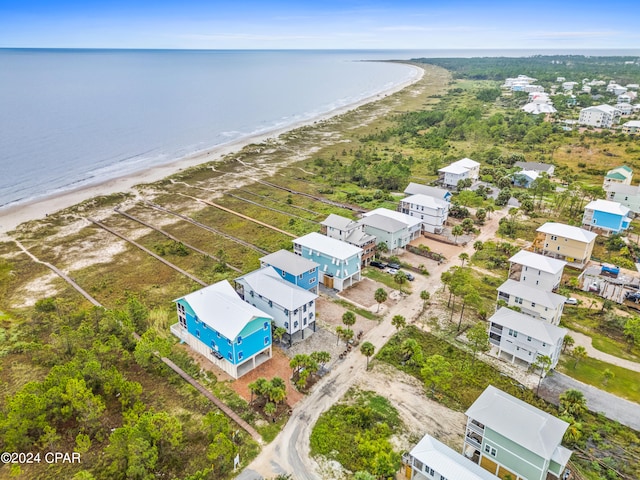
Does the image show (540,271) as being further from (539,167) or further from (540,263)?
(539,167)

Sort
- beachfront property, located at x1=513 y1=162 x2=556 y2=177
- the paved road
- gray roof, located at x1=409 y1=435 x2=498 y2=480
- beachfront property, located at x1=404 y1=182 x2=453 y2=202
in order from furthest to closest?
beachfront property, located at x1=513 y1=162 x2=556 y2=177, beachfront property, located at x1=404 y1=182 x2=453 y2=202, the paved road, gray roof, located at x1=409 y1=435 x2=498 y2=480

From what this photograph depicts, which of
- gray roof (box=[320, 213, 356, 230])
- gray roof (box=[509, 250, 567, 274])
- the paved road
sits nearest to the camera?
the paved road

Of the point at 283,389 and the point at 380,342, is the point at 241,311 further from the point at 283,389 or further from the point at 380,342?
the point at 380,342

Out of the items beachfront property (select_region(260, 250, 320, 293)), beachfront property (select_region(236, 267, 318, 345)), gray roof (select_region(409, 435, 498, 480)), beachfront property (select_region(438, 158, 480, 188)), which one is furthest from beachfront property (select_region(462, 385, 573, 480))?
beachfront property (select_region(438, 158, 480, 188))

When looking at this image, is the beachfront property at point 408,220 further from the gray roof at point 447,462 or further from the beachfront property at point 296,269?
the gray roof at point 447,462

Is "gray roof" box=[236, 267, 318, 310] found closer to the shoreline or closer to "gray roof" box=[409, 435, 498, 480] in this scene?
"gray roof" box=[409, 435, 498, 480]

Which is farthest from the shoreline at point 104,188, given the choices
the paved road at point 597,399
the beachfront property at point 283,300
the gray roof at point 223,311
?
the paved road at point 597,399
